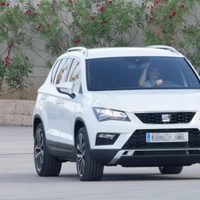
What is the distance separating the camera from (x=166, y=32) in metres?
31.2

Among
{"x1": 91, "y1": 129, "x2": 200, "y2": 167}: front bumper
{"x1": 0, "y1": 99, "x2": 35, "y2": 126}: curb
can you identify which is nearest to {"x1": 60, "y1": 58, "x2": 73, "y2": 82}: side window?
{"x1": 91, "y1": 129, "x2": 200, "y2": 167}: front bumper

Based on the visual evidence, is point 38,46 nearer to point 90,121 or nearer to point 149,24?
point 149,24

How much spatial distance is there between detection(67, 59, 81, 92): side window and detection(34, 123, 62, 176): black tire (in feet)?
3.59

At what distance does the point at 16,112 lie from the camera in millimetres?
30375

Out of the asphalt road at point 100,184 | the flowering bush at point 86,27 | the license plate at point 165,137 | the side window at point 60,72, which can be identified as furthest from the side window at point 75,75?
the flowering bush at point 86,27

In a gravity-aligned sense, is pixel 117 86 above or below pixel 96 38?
above

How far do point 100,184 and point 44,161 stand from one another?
2469 mm

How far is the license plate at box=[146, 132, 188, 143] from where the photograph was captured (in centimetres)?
1647

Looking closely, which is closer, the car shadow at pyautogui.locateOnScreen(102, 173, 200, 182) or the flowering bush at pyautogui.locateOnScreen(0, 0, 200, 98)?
the car shadow at pyautogui.locateOnScreen(102, 173, 200, 182)

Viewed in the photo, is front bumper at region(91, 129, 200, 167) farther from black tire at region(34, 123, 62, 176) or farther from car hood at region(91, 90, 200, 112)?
black tire at region(34, 123, 62, 176)

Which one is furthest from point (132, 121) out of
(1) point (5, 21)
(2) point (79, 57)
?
(1) point (5, 21)

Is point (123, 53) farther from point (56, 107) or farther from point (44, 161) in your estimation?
point (44, 161)

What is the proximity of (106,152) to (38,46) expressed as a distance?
16962mm

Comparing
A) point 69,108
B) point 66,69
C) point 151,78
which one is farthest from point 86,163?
point 66,69
